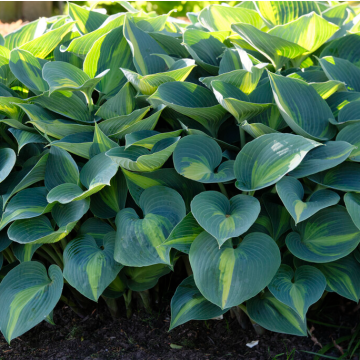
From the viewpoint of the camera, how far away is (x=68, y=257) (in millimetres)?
1429

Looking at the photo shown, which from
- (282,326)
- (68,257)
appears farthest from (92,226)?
(282,326)

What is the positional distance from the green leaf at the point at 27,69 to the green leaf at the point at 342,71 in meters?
1.15

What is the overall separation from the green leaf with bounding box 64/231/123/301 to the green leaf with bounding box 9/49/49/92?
2.24ft

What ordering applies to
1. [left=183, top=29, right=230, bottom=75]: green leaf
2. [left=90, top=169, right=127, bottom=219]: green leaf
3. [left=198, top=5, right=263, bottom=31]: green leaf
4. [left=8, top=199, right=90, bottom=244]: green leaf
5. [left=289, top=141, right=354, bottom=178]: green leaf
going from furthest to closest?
[left=198, top=5, right=263, bottom=31]: green leaf, [left=183, top=29, right=230, bottom=75]: green leaf, [left=90, top=169, right=127, bottom=219]: green leaf, [left=8, top=199, right=90, bottom=244]: green leaf, [left=289, top=141, right=354, bottom=178]: green leaf

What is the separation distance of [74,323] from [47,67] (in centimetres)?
111

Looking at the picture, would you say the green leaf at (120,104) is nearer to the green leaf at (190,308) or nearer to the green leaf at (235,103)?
the green leaf at (235,103)

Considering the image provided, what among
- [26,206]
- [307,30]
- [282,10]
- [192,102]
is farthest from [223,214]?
[282,10]

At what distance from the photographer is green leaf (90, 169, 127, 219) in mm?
1514

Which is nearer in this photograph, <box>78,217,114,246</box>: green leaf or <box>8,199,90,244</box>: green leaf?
<box>8,199,90,244</box>: green leaf

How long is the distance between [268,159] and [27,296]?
0.97 meters

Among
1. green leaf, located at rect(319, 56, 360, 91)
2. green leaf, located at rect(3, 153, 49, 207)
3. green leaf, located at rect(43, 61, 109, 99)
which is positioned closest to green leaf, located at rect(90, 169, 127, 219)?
green leaf, located at rect(3, 153, 49, 207)

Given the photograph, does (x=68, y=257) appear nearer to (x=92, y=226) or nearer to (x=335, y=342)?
(x=92, y=226)

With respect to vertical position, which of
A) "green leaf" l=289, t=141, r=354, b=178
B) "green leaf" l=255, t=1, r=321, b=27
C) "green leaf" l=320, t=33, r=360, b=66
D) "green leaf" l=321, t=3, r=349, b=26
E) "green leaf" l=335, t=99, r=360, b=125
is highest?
"green leaf" l=255, t=1, r=321, b=27

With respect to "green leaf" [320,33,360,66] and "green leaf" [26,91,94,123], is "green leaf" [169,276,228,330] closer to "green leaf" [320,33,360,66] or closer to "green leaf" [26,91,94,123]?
"green leaf" [26,91,94,123]
